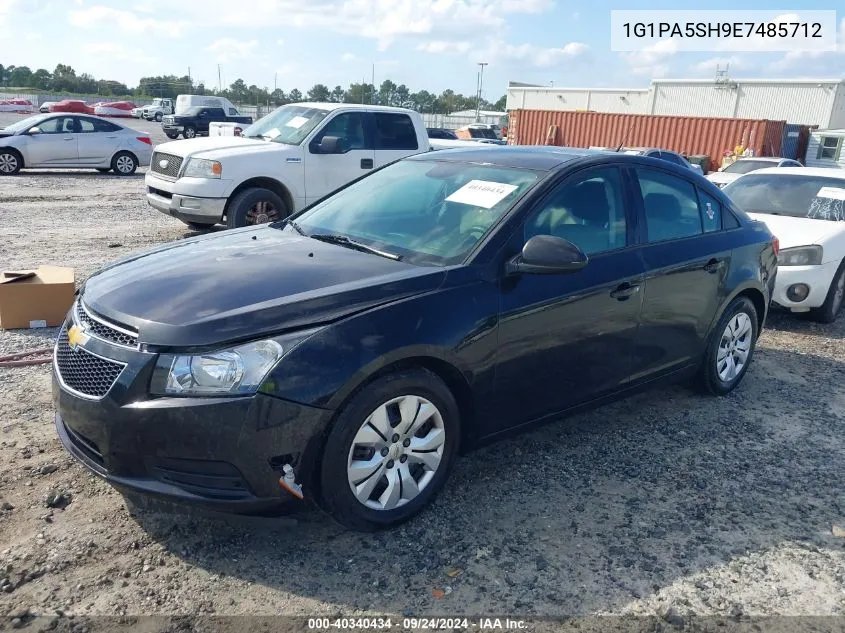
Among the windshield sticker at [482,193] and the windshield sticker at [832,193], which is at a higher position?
the windshield sticker at [482,193]

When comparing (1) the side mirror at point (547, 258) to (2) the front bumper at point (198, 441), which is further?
(1) the side mirror at point (547, 258)

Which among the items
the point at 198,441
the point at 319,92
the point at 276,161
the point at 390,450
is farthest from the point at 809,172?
the point at 319,92

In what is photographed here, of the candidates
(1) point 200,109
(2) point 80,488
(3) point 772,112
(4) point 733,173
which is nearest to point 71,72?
(1) point 200,109

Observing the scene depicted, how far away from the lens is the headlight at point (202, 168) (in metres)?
9.02

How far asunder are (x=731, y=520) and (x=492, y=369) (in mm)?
1423

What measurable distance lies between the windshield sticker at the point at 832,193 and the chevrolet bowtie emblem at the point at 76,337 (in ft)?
25.1

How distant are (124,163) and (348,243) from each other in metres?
16.8

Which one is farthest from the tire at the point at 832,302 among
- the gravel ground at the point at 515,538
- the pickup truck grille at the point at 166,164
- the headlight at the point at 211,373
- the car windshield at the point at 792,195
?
the pickup truck grille at the point at 166,164

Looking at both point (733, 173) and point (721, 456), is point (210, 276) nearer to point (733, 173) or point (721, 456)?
point (721, 456)

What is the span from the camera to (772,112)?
4222 centimetres

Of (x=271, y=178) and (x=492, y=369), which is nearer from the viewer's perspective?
(x=492, y=369)

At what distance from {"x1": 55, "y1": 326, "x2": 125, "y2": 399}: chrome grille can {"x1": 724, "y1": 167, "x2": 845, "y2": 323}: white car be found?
624 centimetres

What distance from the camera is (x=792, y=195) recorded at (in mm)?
8102

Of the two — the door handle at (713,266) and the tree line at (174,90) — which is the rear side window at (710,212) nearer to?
the door handle at (713,266)
